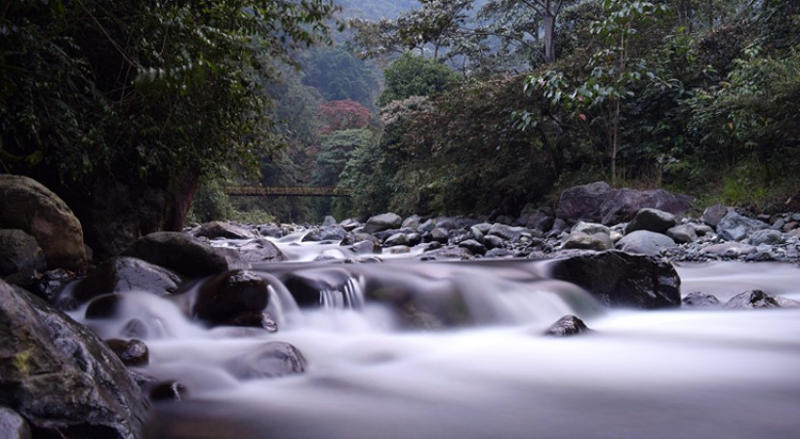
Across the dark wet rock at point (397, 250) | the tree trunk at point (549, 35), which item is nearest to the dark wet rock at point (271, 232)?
the dark wet rock at point (397, 250)

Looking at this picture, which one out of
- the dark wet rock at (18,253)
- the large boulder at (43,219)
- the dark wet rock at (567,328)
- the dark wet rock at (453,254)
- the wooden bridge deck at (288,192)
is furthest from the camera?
the wooden bridge deck at (288,192)

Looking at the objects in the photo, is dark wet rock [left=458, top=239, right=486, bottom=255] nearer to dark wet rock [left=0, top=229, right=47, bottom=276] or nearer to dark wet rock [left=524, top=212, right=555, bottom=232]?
dark wet rock [left=524, top=212, right=555, bottom=232]

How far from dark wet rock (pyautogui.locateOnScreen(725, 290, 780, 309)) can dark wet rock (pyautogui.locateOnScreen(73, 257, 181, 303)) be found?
15.7 feet

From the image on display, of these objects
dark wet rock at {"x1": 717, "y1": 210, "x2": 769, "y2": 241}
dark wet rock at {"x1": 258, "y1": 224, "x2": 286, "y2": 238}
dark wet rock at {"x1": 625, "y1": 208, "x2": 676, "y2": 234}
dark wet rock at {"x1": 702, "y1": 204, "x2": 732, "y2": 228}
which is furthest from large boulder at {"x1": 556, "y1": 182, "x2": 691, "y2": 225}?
dark wet rock at {"x1": 258, "y1": 224, "x2": 286, "y2": 238}

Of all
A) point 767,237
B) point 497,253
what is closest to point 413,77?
point 497,253

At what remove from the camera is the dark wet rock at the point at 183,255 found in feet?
16.0

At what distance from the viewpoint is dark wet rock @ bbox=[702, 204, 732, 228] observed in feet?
30.1

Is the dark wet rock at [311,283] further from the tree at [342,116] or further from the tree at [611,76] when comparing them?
the tree at [342,116]

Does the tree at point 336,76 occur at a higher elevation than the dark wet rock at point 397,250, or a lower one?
higher

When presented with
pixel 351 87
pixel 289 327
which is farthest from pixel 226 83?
pixel 351 87

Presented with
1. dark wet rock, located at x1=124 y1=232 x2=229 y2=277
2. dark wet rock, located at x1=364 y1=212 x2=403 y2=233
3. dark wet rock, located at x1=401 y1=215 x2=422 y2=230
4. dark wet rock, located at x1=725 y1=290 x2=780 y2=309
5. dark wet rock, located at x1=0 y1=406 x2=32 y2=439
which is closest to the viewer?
dark wet rock, located at x1=0 y1=406 x2=32 y2=439

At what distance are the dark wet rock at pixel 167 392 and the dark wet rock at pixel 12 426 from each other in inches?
34.5

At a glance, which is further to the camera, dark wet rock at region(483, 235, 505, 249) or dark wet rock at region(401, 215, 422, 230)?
dark wet rock at region(401, 215, 422, 230)

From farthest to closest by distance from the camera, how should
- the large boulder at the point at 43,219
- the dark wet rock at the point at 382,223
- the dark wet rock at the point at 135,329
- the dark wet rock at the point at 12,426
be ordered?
the dark wet rock at the point at 382,223 → the large boulder at the point at 43,219 → the dark wet rock at the point at 135,329 → the dark wet rock at the point at 12,426
